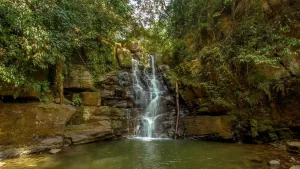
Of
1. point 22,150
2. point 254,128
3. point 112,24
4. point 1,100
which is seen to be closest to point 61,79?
point 1,100

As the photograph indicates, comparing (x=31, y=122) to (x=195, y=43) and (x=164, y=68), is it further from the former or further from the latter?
(x=195, y=43)

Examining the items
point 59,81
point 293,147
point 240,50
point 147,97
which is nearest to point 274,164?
point 293,147

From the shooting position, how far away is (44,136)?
7512mm

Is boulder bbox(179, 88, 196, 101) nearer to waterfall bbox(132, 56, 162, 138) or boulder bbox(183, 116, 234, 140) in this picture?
boulder bbox(183, 116, 234, 140)

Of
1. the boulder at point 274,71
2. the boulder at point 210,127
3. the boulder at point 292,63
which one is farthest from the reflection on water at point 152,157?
the boulder at point 292,63

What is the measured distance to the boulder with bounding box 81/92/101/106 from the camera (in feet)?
31.6

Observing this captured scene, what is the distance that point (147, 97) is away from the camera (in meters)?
11.6

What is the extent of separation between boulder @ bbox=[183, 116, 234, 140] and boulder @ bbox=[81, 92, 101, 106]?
4.46 meters

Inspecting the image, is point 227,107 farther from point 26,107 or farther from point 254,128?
point 26,107

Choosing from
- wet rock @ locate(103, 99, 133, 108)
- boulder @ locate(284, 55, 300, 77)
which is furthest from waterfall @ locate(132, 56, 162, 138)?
boulder @ locate(284, 55, 300, 77)

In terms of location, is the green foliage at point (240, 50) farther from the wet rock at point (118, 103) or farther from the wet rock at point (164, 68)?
the wet rock at point (118, 103)

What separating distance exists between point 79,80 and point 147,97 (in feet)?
12.4

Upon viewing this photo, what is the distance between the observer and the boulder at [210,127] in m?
8.79

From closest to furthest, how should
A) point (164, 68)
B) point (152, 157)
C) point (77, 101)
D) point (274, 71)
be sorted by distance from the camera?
point (152, 157) < point (274, 71) < point (77, 101) < point (164, 68)
